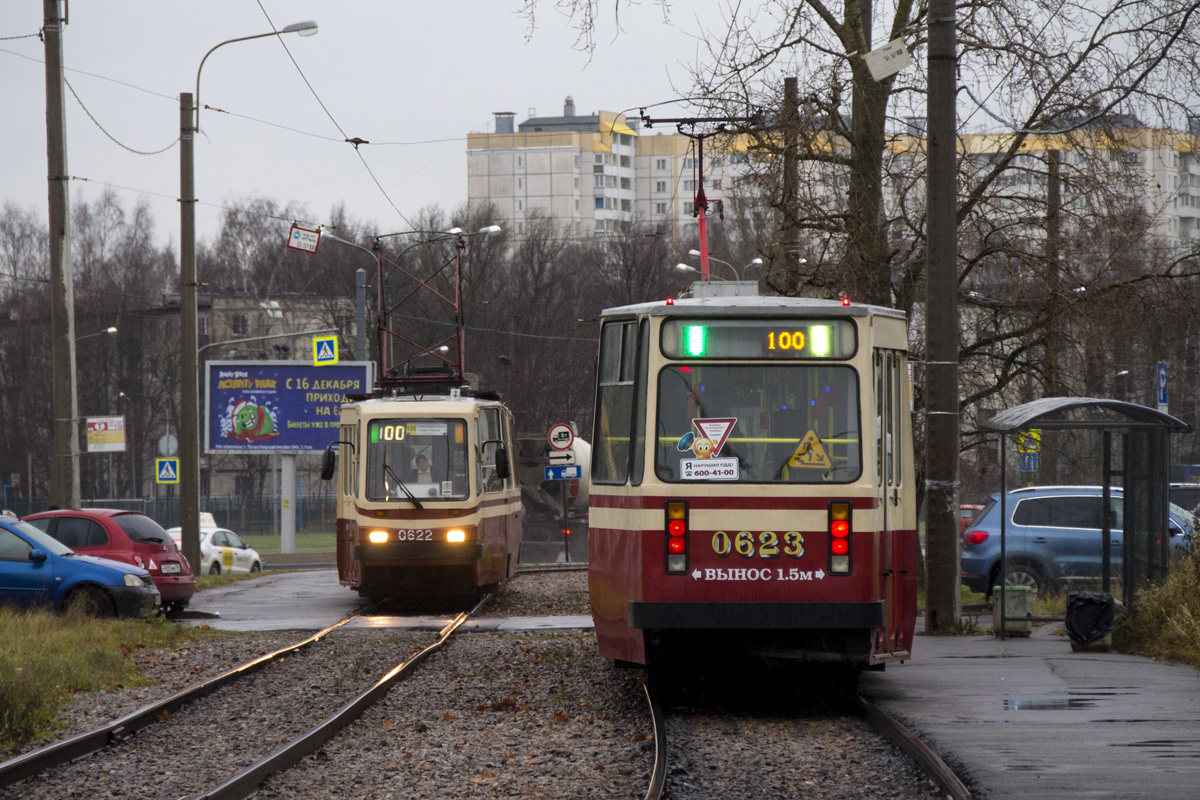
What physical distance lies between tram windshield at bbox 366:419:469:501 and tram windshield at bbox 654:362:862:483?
1063cm

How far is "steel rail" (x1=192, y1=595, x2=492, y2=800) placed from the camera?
7.26 m

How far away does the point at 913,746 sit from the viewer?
810 centimetres

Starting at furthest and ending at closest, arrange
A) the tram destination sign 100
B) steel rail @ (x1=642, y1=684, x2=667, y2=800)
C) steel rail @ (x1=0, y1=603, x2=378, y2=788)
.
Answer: the tram destination sign 100 → steel rail @ (x1=0, y1=603, x2=378, y2=788) → steel rail @ (x1=642, y1=684, x2=667, y2=800)

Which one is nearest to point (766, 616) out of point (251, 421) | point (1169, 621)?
point (1169, 621)

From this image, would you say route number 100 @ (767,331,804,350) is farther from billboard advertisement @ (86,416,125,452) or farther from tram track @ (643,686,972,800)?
billboard advertisement @ (86,416,125,452)

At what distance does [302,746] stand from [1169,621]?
7.83m

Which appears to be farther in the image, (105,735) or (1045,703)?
(1045,703)

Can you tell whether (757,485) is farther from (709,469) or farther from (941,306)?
(941,306)

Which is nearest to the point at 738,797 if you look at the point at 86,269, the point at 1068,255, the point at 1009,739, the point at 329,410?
the point at 1009,739

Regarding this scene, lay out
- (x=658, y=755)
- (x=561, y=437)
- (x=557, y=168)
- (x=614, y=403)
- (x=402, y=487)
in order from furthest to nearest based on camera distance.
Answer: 1. (x=557, y=168)
2. (x=561, y=437)
3. (x=402, y=487)
4. (x=614, y=403)
5. (x=658, y=755)

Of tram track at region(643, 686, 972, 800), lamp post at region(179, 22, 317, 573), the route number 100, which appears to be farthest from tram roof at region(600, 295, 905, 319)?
lamp post at region(179, 22, 317, 573)

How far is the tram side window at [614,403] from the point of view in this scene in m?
9.88

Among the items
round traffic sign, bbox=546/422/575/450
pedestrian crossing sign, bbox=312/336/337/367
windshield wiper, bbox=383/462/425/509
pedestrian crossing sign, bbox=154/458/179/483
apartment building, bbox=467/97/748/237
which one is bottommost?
pedestrian crossing sign, bbox=154/458/179/483

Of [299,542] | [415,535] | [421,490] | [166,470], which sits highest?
[421,490]
